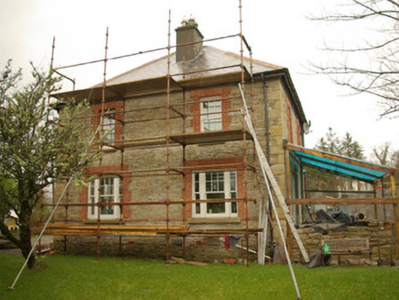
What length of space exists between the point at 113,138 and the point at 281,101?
694cm

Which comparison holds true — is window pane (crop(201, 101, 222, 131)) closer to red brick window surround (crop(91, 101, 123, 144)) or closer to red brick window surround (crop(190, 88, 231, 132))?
red brick window surround (crop(190, 88, 231, 132))

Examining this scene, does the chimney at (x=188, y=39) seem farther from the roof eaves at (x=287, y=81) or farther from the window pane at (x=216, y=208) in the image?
the window pane at (x=216, y=208)

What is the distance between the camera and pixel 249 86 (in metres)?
14.1

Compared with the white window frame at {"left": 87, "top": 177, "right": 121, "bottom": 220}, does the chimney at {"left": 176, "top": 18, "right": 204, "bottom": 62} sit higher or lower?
higher

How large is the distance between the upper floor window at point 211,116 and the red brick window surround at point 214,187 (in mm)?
1376

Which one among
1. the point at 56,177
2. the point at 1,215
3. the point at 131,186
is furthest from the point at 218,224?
the point at 1,215

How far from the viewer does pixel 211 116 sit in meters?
14.5

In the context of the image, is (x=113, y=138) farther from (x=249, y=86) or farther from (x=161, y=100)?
(x=249, y=86)

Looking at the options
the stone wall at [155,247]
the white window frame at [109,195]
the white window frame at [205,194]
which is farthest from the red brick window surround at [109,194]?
the white window frame at [205,194]

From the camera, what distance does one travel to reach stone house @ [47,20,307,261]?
510 inches

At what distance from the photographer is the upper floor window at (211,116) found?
14336mm

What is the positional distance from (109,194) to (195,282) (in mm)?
7632

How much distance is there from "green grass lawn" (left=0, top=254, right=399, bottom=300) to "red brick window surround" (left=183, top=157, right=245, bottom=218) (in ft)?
8.44

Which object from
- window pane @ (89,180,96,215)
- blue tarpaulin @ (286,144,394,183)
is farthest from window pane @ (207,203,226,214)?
window pane @ (89,180,96,215)
